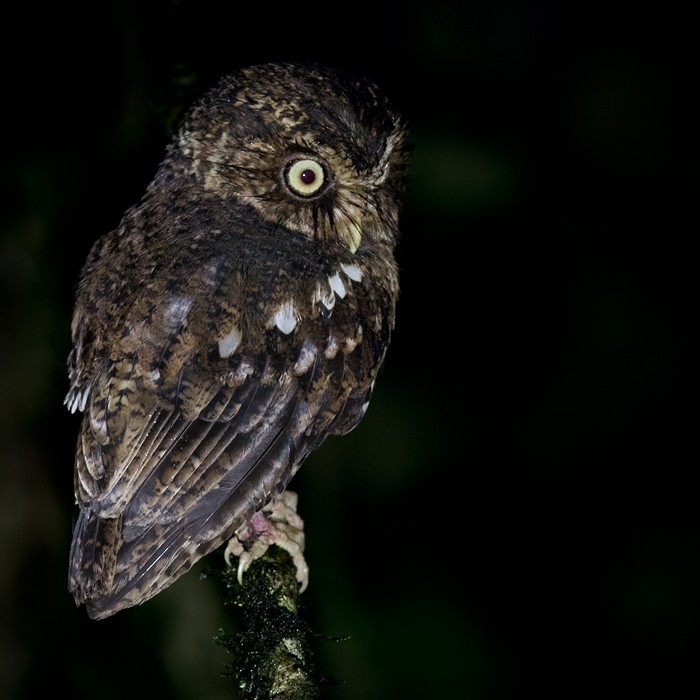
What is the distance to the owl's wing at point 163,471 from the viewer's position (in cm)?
241

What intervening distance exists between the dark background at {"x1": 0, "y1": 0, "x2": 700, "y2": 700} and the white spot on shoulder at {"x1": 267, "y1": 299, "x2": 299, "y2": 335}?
55.0 inches

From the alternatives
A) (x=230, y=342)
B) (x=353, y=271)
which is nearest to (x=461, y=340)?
(x=353, y=271)

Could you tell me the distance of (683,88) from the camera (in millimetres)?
4734

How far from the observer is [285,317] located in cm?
256

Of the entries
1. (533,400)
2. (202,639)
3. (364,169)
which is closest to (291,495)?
(202,639)

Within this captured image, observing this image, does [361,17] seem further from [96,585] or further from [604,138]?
[96,585]

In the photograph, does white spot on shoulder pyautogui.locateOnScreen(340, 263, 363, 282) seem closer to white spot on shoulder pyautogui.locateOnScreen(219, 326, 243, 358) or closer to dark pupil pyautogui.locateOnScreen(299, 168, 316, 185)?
dark pupil pyautogui.locateOnScreen(299, 168, 316, 185)

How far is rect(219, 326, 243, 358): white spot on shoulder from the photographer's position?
97.0 inches

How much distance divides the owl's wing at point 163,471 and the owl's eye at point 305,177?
1.64 ft

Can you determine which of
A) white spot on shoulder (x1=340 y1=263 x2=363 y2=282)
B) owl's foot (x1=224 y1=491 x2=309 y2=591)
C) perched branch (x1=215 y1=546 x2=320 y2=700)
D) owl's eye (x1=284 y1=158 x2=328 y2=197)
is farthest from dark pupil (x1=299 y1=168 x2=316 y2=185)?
perched branch (x1=215 y1=546 x2=320 y2=700)

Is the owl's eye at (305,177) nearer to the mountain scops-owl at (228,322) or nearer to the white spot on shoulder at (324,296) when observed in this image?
the mountain scops-owl at (228,322)

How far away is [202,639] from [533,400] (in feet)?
6.98

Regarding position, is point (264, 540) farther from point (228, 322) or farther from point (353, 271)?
point (353, 271)

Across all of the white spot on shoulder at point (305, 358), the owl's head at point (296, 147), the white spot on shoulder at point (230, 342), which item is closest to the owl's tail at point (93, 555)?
the white spot on shoulder at point (230, 342)
